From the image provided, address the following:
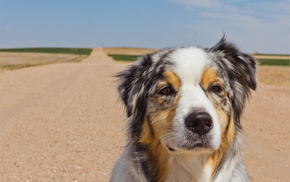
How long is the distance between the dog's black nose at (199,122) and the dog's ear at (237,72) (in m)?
0.88

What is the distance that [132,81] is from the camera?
475 cm

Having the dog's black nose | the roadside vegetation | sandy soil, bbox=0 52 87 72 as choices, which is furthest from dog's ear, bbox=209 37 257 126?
sandy soil, bbox=0 52 87 72

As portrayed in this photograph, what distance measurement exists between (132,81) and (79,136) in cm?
527

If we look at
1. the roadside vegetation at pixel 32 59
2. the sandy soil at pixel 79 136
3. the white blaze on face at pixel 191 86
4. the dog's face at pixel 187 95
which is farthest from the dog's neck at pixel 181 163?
the roadside vegetation at pixel 32 59

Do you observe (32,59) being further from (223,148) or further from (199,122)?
(199,122)

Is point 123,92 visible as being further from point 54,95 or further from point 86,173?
point 54,95

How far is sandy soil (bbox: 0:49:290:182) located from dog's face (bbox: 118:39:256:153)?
1.72ft

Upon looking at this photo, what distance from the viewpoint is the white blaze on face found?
390cm

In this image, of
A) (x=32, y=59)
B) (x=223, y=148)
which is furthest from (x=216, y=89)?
(x=32, y=59)

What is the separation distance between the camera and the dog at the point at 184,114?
399 centimetres

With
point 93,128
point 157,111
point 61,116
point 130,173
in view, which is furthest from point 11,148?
point 157,111

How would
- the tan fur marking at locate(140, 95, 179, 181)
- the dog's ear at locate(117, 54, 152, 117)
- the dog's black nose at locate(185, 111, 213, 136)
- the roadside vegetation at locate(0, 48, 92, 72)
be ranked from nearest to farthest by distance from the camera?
1. the dog's black nose at locate(185, 111, 213, 136)
2. the tan fur marking at locate(140, 95, 179, 181)
3. the dog's ear at locate(117, 54, 152, 117)
4. the roadside vegetation at locate(0, 48, 92, 72)

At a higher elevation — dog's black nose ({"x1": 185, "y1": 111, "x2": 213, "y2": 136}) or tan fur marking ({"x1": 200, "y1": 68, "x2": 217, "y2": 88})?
tan fur marking ({"x1": 200, "y1": 68, "x2": 217, "y2": 88})

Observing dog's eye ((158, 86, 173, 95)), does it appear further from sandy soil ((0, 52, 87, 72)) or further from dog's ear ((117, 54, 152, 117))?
sandy soil ((0, 52, 87, 72))
